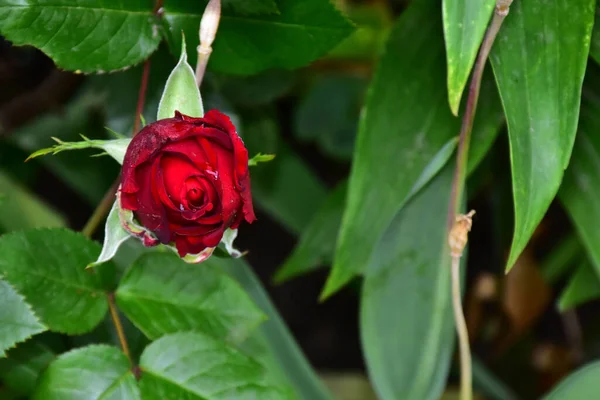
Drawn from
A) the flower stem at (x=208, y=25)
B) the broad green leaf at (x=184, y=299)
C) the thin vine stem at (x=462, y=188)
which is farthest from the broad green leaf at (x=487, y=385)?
the flower stem at (x=208, y=25)

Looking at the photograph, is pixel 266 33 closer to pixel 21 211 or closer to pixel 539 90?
pixel 539 90

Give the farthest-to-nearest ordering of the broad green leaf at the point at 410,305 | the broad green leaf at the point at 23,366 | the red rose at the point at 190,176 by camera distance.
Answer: the broad green leaf at the point at 410,305
the broad green leaf at the point at 23,366
the red rose at the point at 190,176

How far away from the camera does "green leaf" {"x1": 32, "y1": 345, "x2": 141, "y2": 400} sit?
377 mm

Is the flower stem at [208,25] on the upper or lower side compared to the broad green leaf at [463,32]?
upper

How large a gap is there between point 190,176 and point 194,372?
14 centimetres

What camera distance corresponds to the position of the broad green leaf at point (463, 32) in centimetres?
35

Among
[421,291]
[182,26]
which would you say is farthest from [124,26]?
[421,291]

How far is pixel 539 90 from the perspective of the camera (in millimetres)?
389

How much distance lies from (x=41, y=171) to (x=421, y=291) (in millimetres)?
573

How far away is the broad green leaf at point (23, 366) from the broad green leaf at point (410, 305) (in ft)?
0.78

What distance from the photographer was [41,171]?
90 centimetres

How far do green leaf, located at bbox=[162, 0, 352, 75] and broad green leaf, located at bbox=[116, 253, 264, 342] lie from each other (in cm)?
13

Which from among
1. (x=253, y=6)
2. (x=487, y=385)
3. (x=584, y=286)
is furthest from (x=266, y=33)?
(x=487, y=385)

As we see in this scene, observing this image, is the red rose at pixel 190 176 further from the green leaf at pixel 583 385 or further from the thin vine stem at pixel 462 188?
the green leaf at pixel 583 385
